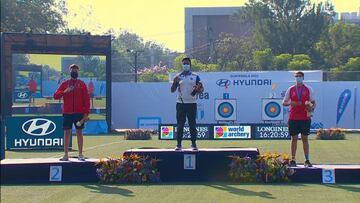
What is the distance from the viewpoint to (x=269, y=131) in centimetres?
3178

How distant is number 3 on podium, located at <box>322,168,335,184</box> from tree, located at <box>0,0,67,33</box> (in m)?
43.0

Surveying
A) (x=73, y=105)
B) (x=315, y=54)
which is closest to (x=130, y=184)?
(x=73, y=105)

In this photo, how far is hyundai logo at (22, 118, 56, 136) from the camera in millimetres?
24094

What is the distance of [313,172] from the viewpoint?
13719 millimetres

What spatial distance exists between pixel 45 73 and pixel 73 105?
2040cm

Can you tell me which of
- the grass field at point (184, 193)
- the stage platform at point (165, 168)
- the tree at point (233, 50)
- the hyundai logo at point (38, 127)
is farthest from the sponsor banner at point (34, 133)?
the tree at point (233, 50)

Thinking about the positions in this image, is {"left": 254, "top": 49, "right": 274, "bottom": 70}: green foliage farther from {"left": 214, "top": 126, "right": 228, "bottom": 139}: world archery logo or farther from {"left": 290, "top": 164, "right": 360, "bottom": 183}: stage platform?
{"left": 290, "top": 164, "right": 360, "bottom": 183}: stage platform

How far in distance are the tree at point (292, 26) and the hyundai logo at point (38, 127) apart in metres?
45.2

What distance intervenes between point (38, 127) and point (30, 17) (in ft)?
124

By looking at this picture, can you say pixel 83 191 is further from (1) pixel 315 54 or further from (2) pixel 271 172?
(1) pixel 315 54

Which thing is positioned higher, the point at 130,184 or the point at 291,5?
the point at 291,5

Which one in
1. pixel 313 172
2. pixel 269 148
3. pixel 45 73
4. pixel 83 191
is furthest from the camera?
pixel 45 73

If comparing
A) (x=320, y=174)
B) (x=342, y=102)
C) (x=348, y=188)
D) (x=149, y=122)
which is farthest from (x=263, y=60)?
(x=348, y=188)

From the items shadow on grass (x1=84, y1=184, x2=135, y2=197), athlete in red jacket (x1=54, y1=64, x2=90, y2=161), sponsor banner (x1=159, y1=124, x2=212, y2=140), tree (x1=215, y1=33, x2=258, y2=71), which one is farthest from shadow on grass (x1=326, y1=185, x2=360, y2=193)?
tree (x1=215, y1=33, x2=258, y2=71)
